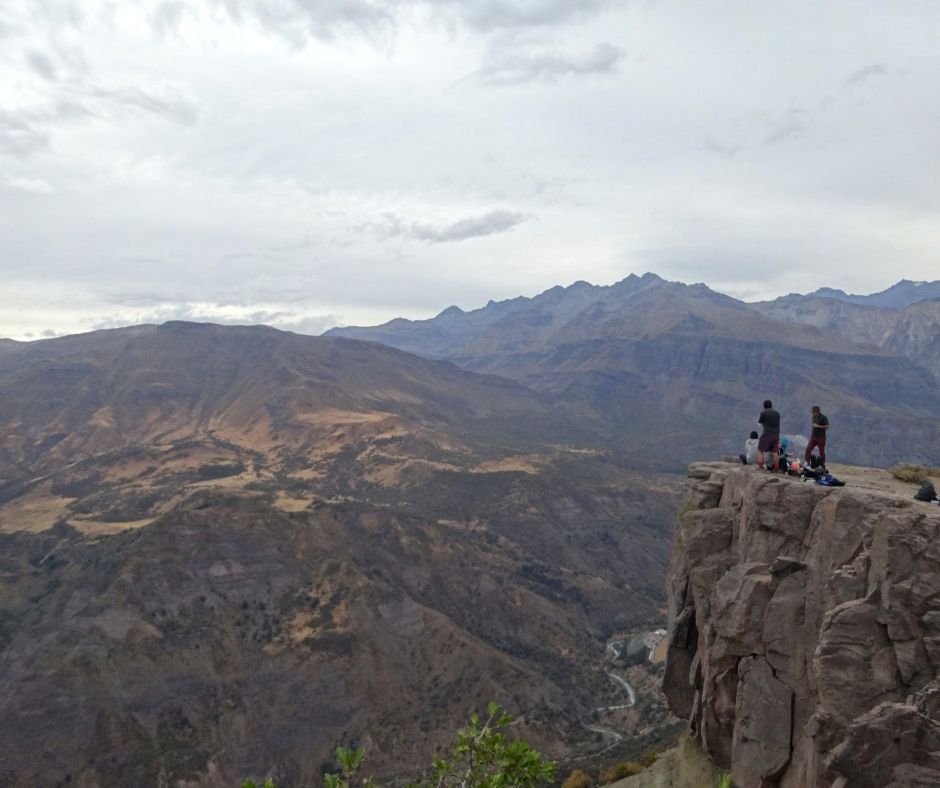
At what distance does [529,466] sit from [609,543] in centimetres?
2927

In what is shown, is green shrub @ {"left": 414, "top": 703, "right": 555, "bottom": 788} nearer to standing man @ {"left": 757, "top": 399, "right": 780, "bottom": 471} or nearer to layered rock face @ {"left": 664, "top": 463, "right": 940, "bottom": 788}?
layered rock face @ {"left": 664, "top": 463, "right": 940, "bottom": 788}

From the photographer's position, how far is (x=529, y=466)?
15312 centimetres

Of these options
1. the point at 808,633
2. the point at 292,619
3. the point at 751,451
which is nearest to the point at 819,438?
the point at 751,451

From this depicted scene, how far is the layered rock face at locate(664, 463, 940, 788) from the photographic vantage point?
43.8 feet

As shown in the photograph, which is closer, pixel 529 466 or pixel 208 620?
pixel 208 620

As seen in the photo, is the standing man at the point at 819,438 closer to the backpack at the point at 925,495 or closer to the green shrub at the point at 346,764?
the backpack at the point at 925,495

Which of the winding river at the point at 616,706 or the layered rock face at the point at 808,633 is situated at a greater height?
the layered rock face at the point at 808,633

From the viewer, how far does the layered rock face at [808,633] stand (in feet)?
43.8

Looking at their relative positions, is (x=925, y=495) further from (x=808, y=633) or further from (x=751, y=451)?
(x=751, y=451)

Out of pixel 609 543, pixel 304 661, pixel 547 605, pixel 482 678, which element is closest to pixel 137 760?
pixel 304 661

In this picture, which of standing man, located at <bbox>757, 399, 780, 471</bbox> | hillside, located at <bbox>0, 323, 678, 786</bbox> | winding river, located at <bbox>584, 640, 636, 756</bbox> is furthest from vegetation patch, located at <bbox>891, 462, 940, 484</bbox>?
hillside, located at <bbox>0, 323, 678, 786</bbox>

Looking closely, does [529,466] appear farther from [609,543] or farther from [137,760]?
[137,760]

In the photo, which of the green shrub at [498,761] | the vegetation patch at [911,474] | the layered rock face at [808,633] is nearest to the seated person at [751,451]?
the layered rock face at [808,633]

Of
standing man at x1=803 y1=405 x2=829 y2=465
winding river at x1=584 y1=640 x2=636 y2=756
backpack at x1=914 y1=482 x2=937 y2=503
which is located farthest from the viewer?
winding river at x1=584 y1=640 x2=636 y2=756
